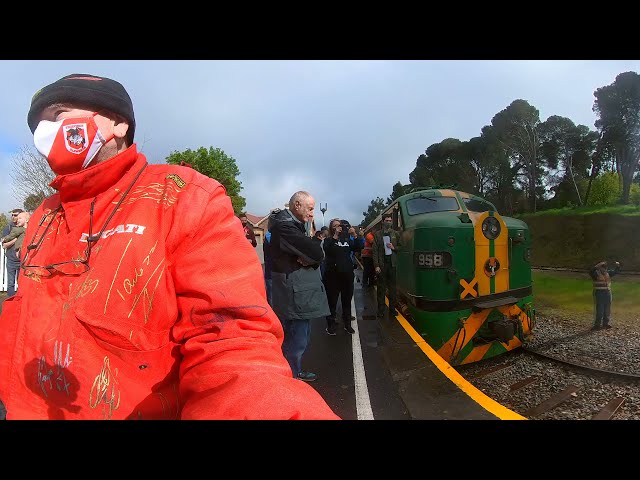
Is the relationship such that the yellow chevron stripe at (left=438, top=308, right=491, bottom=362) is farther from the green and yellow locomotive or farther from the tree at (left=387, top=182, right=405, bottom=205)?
the tree at (left=387, top=182, right=405, bottom=205)

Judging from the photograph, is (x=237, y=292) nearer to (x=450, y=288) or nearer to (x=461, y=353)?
(x=450, y=288)

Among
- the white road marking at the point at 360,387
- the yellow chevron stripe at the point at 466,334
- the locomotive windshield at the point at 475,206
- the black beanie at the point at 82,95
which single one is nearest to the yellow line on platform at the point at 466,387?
the yellow chevron stripe at the point at 466,334

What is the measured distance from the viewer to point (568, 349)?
1.52m

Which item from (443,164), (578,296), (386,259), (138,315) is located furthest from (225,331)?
(386,259)

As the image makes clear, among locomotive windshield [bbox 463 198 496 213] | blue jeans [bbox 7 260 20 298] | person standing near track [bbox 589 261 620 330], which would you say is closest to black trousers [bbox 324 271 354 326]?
locomotive windshield [bbox 463 198 496 213]

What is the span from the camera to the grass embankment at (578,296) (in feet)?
4.09

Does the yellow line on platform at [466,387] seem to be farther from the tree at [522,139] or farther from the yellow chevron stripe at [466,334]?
the tree at [522,139]

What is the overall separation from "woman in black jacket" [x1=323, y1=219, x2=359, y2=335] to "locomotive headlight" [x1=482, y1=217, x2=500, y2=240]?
1950 millimetres

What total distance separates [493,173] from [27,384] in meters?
1.58

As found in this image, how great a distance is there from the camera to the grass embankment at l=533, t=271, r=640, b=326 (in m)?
1.25

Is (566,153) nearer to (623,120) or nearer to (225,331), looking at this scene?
(623,120)

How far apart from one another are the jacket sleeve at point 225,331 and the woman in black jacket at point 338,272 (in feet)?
10.8

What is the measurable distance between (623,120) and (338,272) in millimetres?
3207
